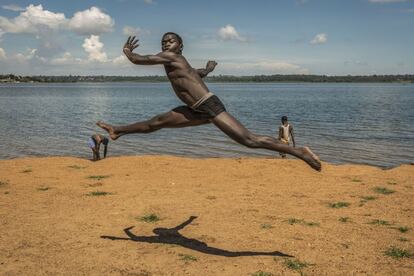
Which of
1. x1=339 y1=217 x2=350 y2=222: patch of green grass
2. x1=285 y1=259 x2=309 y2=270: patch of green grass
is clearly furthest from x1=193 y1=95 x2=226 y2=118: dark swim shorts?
x1=339 y1=217 x2=350 y2=222: patch of green grass

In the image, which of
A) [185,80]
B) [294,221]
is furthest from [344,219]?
[185,80]

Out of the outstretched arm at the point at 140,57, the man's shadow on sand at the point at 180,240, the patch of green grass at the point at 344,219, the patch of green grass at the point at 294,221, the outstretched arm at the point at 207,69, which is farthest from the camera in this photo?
the patch of green grass at the point at 344,219

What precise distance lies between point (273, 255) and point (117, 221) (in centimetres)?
347

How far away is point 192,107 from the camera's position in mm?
6973

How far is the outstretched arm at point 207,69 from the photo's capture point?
740 cm

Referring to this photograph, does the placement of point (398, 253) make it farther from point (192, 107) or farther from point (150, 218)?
point (150, 218)

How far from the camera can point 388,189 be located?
12414 mm

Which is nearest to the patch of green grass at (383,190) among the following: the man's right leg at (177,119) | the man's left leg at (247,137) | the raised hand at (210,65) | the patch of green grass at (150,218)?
the patch of green grass at (150,218)

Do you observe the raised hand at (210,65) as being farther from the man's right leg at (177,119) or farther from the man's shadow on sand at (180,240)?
the man's shadow on sand at (180,240)

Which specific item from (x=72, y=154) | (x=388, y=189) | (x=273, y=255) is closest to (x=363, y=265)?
(x=273, y=255)

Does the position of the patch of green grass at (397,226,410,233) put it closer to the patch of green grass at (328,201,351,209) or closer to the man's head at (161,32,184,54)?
the patch of green grass at (328,201,351,209)

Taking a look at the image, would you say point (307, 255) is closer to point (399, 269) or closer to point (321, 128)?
point (399, 269)

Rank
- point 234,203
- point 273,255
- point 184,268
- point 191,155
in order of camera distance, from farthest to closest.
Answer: point 191,155
point 234,203
point 273,255
point 184,268

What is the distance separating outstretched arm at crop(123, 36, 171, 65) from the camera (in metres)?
6.61
